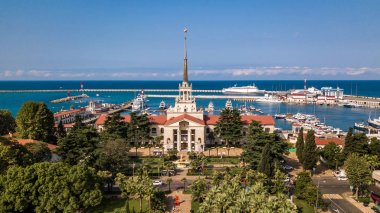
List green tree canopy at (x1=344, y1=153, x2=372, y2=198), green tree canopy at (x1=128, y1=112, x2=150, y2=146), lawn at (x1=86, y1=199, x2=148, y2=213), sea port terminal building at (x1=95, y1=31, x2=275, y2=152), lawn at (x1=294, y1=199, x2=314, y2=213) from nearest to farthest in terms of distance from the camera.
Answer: lawn at (x1=294, y1=199, x2=314, y2=213), lawn at (x1=86, y1=199, x2=148, y2=213), green tree canopy at (x1=344, y1=153, x2=372, y2=198), green tree canopy at (x1=128, y1=112, x2=150, y2=146), sea port terminal building at (x1=95, y1=31, x2=275, y2=152)

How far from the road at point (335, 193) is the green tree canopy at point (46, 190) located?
2328 centimetres

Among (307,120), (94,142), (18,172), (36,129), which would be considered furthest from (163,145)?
(307,120)

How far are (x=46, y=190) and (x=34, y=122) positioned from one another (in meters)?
26.9

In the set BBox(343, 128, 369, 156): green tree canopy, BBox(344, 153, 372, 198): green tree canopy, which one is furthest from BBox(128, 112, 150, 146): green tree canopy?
BBox(344, 153, 372, 198): green tree canopy

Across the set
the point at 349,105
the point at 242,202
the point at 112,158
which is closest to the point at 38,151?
the point at 112,158

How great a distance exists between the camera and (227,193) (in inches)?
1055

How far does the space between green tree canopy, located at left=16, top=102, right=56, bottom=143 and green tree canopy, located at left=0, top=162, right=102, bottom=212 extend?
24209 mm

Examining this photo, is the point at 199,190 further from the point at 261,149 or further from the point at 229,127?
the point at 229,127

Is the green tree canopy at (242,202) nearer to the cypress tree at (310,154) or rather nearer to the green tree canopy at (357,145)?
the cypress tree at (310,154)

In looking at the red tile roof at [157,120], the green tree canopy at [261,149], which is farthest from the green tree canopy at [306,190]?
the red tile roof at [157,120]

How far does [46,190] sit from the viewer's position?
28.4 m

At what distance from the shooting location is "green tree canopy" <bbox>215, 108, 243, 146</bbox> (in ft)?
175

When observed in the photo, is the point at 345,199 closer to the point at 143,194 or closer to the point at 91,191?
the point at 143,194

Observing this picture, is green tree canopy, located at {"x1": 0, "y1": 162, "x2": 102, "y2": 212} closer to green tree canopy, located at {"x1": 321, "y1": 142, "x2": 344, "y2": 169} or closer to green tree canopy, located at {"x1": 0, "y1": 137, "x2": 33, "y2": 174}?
green tree canopy, located at {"x1": 0, "y1": 137, "x2": 33, "y2": 174}
